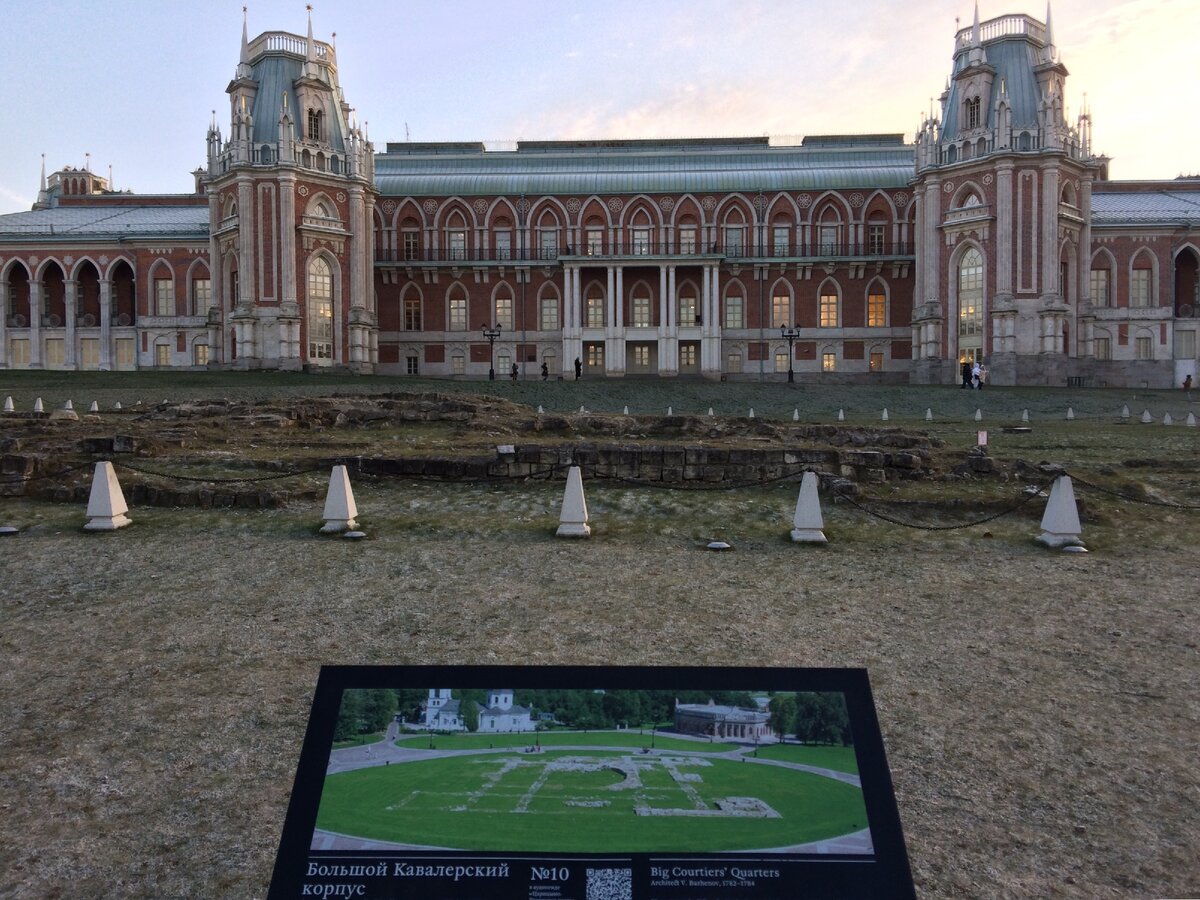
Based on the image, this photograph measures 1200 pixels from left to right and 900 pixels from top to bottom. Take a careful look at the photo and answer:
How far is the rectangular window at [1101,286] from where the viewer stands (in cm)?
5231

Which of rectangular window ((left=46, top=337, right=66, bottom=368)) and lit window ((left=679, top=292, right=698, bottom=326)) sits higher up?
lit window ((left=679, top=292, right=698, bottom=326))

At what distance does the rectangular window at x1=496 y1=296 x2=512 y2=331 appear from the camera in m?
56.1

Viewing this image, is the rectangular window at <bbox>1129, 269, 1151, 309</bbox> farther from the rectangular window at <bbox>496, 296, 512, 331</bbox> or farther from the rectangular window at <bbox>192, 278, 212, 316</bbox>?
the rectangular window at <bbox>192, 278, 212, 316</bbox>

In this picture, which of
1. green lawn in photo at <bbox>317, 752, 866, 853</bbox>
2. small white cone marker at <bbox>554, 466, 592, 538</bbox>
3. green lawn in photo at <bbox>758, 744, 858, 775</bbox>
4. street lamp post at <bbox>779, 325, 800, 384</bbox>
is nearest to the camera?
green lawn in photo at <bbox>317, 752, 866, 853</bbox>

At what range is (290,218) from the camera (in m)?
45.6

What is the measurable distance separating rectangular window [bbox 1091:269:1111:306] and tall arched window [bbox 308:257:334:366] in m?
47.3

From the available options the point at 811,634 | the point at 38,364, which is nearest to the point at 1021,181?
the point at 811,634

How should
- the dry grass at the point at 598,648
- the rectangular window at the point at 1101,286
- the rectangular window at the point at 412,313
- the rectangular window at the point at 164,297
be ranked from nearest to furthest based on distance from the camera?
1. the dry grass at the point at 598,648
2. the rectangular window at the point at 1101,286
3. the rectangular window at the point at 164,297
4. the rectangular window at the point at 412,313

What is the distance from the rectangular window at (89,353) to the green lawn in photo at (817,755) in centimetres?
6300

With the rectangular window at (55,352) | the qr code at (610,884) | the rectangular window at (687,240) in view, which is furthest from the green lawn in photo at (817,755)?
the rectangular window at (55,352)

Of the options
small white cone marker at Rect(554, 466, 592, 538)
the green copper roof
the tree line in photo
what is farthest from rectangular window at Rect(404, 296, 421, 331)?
the tree line in photo

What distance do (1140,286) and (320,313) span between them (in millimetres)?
50812

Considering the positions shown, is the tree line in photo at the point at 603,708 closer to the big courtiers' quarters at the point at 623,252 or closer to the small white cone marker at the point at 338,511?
the small white cone marker at the point at 338,511

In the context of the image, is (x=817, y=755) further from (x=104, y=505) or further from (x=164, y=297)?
(x=164, y=297)
